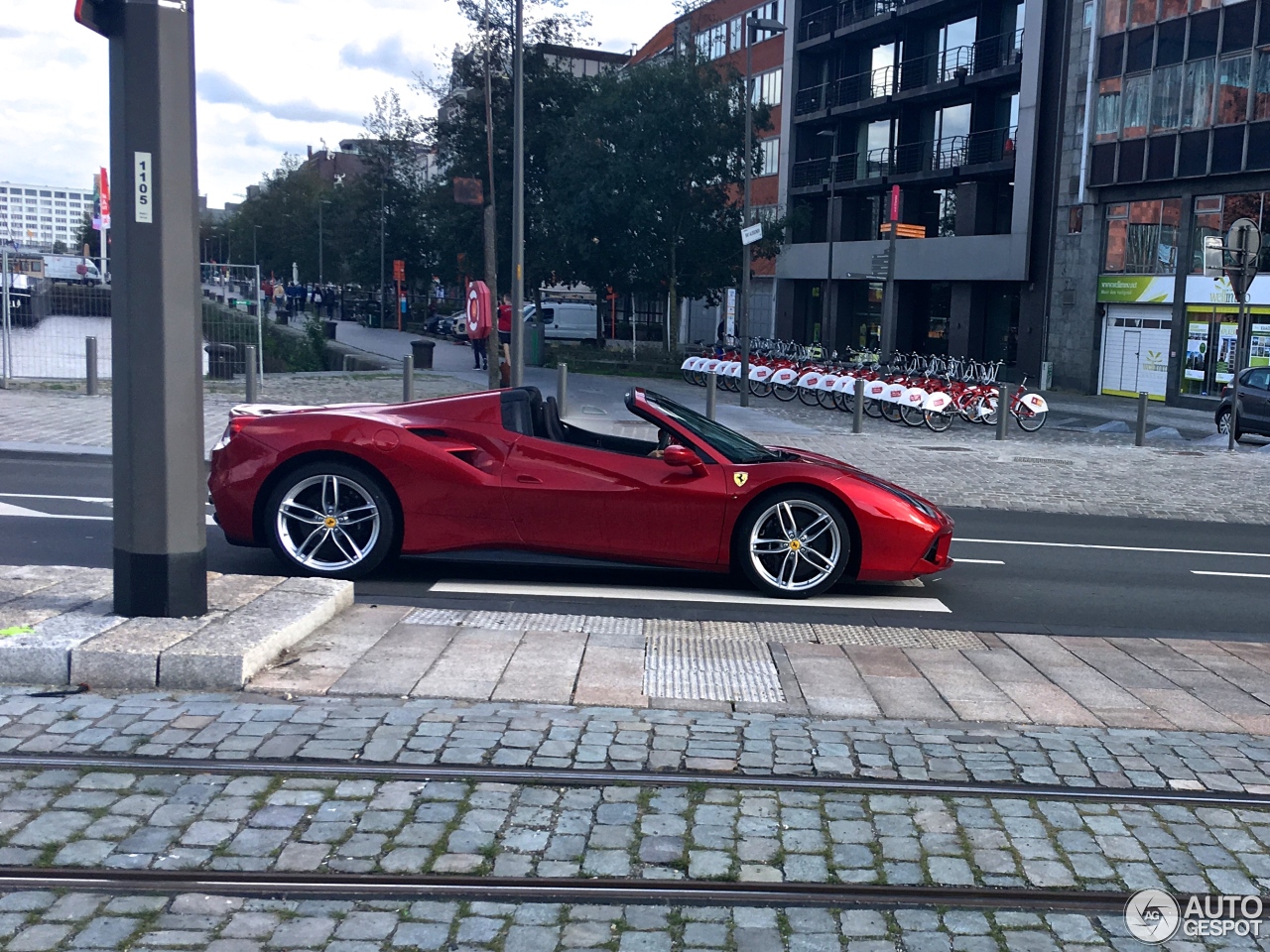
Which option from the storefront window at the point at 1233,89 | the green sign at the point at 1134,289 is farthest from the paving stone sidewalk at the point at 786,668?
the green sign at the point at 1134,289

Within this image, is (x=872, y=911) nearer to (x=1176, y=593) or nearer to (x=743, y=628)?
(x=743, y=628)

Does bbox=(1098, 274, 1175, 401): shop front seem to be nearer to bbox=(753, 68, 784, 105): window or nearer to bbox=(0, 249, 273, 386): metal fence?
bbox=(0, 249, 273, 386): metal fence

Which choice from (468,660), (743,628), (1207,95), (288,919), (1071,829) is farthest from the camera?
(1207,95)

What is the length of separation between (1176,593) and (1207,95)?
28599 millimetres

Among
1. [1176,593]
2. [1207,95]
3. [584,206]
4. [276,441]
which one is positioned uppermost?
[1207,95]

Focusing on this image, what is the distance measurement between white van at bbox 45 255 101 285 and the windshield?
14.3m

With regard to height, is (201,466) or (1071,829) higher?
(201,466)

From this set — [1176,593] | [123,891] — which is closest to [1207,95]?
[1176,593]

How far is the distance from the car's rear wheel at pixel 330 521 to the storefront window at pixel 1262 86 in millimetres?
30347

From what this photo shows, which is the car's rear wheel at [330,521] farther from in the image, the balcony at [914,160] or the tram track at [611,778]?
the balcony at [914,160]

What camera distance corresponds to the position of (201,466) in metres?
6.00

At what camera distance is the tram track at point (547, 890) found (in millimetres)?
3611

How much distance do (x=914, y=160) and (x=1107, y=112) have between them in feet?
43.7

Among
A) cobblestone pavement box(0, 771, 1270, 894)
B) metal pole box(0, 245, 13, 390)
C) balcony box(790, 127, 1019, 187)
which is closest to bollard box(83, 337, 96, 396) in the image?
metal pole box(0, 245, 13, 390)
